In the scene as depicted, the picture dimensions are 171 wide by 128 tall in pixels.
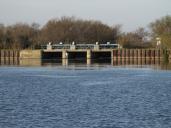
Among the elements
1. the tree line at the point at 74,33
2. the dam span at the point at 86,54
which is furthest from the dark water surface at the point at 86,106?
the tree line at the point at 74,33

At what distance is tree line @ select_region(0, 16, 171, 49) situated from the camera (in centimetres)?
13988

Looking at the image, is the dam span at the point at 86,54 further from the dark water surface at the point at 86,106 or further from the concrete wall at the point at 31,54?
the dark water surface at the point at 86,106

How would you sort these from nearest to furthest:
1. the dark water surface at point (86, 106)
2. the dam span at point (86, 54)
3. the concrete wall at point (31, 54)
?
the dark water surface at point (86, 106), the dam span at point (86, 54), the concrete wall at point (31, 54)

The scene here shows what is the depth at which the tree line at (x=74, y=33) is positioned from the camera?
459ft

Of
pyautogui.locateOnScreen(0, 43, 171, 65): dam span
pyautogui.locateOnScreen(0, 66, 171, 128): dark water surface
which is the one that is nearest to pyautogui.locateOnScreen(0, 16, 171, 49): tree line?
pyautogui.locateOnScreen(0, 43, 171, 65): dam span

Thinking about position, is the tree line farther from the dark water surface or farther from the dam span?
the dark water surface

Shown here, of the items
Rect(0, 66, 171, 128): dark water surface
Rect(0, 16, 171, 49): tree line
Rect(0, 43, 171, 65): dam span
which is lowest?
Rect(0, 66, 171, 128): dark water surface

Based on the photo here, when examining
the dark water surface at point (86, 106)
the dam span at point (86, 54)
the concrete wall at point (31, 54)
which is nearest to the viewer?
the dark water surface at point (86, 106)

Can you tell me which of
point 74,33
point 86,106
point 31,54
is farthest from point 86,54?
point 86,106

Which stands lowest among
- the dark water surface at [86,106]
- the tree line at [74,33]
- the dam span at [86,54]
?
the dark water surface at [86,106]

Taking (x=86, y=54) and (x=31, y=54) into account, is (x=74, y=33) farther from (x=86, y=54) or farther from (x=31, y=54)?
(x=31, y=54)

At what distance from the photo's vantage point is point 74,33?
154000mm

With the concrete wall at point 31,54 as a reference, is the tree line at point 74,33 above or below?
above

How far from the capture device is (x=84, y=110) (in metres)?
30.9
